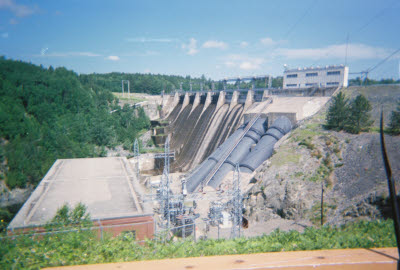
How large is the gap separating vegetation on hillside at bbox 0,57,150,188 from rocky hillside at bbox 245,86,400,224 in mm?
23443

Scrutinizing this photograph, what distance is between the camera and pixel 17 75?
162ft

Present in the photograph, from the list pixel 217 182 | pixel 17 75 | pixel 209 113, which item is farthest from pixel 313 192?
pixel 17 75

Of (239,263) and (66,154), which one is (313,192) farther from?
(66,154)

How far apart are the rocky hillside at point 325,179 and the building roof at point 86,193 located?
839 centimetres

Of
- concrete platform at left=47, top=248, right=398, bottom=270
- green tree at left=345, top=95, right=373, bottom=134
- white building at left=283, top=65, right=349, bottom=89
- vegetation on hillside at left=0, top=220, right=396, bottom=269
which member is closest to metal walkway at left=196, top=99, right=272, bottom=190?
green tree at left=345, top=95, right=373, bottom=134

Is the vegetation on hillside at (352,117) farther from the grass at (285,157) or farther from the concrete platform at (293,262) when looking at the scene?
the concrete platform at (293,262)

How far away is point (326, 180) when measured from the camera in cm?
1678

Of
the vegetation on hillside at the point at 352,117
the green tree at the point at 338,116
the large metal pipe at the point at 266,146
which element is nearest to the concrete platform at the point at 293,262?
the vegetation on hillside at the point at 352,117

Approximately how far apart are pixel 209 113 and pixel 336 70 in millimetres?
18781

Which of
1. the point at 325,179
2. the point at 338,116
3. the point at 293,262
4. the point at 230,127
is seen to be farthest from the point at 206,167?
the point at 293,262

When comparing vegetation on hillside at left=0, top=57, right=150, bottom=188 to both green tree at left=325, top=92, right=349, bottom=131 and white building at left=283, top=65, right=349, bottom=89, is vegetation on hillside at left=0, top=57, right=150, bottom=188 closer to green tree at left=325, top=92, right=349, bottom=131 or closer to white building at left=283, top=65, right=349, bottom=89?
white building at left=283, top=65, right=349, bottom=89

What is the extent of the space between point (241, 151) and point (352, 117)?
32.0 ft

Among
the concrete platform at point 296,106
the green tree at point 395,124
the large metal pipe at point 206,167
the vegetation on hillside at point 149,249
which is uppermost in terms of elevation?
the concrete platform at point 296,106

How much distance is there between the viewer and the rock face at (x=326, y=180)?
560 inches
